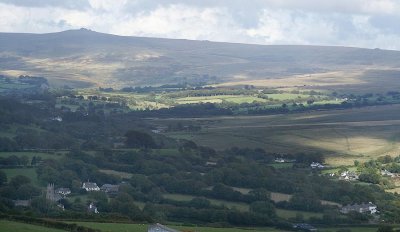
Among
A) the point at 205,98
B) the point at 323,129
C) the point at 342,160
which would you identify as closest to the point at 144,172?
the point at 342,160

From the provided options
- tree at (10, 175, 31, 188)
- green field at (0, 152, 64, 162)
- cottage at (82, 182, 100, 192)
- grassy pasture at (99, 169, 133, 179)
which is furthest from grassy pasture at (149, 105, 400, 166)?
tree at (10, 175, 31, 188)

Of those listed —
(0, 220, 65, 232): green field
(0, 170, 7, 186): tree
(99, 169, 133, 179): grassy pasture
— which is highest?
(0, 220, 65, 232): green field

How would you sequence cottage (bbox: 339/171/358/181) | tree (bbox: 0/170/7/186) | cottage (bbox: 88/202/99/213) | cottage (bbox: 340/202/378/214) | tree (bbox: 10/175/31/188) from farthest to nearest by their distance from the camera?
cottage (bbox: 339/171/358/181)
tree (bbox: 0/170/7/186)
tree (bbox: 10/175/31/188)
cottage (bbox: 340/202/378/214)
cottage (bbox: 88/202/99/213)

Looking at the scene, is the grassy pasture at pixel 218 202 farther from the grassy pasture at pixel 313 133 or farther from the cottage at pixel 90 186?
the grassy pasture at pixel 313 133

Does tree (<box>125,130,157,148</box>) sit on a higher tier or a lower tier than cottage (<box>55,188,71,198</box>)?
higher

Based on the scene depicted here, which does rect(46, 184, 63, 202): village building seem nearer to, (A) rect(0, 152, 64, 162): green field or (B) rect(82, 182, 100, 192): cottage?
(B) rect(82, 182, 100, 192): cottage

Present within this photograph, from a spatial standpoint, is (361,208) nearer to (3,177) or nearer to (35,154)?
(3,177)
